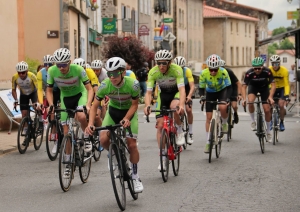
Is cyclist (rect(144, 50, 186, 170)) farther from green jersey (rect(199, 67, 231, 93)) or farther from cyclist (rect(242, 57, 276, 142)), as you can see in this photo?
cyclist (rect(242, 57, 276, 142))

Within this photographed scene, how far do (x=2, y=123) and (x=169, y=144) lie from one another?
37.3 feet

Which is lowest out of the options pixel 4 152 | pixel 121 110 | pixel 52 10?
pixel 4 152

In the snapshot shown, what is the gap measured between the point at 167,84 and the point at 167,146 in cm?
251

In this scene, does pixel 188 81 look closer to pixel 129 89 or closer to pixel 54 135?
pixel 54 135

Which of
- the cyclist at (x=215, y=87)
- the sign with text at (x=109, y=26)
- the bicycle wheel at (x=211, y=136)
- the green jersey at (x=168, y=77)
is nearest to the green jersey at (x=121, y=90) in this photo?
the green jersey at (x=168, y=77)

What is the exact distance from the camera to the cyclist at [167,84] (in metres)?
13.0

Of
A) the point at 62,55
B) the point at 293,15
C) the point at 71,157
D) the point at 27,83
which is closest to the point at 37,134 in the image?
the point at 27,83

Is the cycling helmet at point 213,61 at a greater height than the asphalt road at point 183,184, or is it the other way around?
the cycling helmet at point 213,61

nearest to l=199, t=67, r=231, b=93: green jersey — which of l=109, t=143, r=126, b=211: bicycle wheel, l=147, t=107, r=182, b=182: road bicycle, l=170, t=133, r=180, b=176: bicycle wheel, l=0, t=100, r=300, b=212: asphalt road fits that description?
l=0, t=100, r=300, b=212: asphalt road

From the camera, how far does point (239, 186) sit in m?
11.4

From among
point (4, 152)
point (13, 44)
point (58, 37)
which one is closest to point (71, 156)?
point (4, 152)

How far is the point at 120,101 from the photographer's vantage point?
10375 mm

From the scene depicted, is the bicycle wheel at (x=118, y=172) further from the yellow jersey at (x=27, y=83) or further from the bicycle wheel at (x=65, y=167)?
the yellow jersey at (x=27, y=83)

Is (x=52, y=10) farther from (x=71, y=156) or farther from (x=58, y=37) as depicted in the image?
(x=71, y=156)
